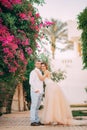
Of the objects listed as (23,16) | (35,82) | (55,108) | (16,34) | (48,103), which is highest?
(23,16)

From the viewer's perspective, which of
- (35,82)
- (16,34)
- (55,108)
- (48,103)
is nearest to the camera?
(35,82)

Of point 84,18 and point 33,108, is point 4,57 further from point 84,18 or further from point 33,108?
point 84,18

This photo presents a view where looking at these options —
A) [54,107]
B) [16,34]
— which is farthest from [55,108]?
[16,34]

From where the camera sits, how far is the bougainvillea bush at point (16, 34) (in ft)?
46.4

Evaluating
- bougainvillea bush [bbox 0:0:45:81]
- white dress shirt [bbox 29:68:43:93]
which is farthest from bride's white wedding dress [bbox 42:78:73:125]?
bougainvillea bush [bbox 0:0:45:81]

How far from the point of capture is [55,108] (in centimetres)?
1371

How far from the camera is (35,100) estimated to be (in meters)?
13.3

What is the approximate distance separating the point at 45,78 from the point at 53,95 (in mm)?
621

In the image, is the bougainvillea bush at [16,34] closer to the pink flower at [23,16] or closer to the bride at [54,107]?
the pink flower at [23,16]

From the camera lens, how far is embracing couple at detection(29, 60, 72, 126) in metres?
13.4

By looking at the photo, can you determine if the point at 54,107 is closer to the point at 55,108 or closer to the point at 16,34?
the point at 55,108

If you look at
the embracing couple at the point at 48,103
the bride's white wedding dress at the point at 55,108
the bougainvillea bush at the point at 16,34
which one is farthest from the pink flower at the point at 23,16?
the bride's white wedding dress at the point at 55,108

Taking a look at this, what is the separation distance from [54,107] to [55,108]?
47mm

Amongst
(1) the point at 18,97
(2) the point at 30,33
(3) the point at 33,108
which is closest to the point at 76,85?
(1) the point at 18,97
